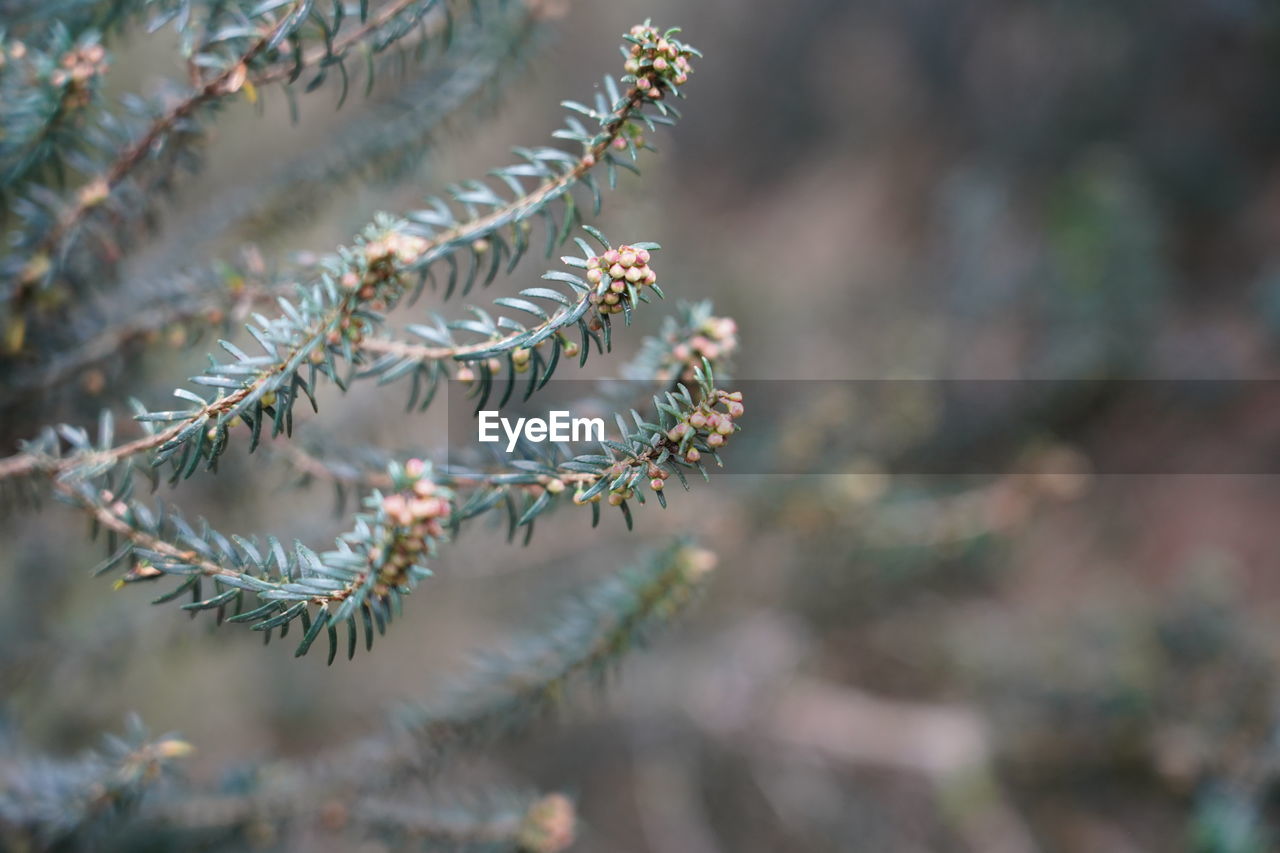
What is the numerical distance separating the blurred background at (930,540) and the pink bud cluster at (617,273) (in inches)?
18.7

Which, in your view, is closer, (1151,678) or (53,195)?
(53,195)

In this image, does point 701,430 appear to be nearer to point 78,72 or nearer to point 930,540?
point 78,72

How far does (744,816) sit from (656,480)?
1.58 metres

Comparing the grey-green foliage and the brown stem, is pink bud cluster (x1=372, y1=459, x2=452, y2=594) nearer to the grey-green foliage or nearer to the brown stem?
the grey-green foliage

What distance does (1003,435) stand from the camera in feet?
5.76

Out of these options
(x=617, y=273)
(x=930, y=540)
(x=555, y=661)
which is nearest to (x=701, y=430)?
(x=617, y=273)

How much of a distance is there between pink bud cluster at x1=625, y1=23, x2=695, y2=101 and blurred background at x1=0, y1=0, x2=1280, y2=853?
0.41 metres

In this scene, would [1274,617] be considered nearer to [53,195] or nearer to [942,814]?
[942,814]

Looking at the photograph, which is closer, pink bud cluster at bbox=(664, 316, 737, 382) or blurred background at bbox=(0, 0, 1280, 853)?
pink bud cluster at bbox=(664, 316, 737, 382)

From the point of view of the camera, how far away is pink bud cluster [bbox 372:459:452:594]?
0.40m

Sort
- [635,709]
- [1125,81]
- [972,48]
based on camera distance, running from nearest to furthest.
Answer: [635,709]
[1125,81]
[972,48]

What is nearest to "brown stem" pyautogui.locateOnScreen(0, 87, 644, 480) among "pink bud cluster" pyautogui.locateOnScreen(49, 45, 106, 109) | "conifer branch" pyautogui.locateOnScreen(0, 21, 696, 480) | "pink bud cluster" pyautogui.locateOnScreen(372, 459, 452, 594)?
"conifer branch" pyautogui.locateOnScreen(0, 21, 696, 480)

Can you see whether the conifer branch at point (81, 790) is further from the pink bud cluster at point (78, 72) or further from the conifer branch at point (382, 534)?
the pink bud cluster at point (78, 72)

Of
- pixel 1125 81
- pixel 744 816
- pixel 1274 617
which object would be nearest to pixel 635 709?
pixel 744 816
